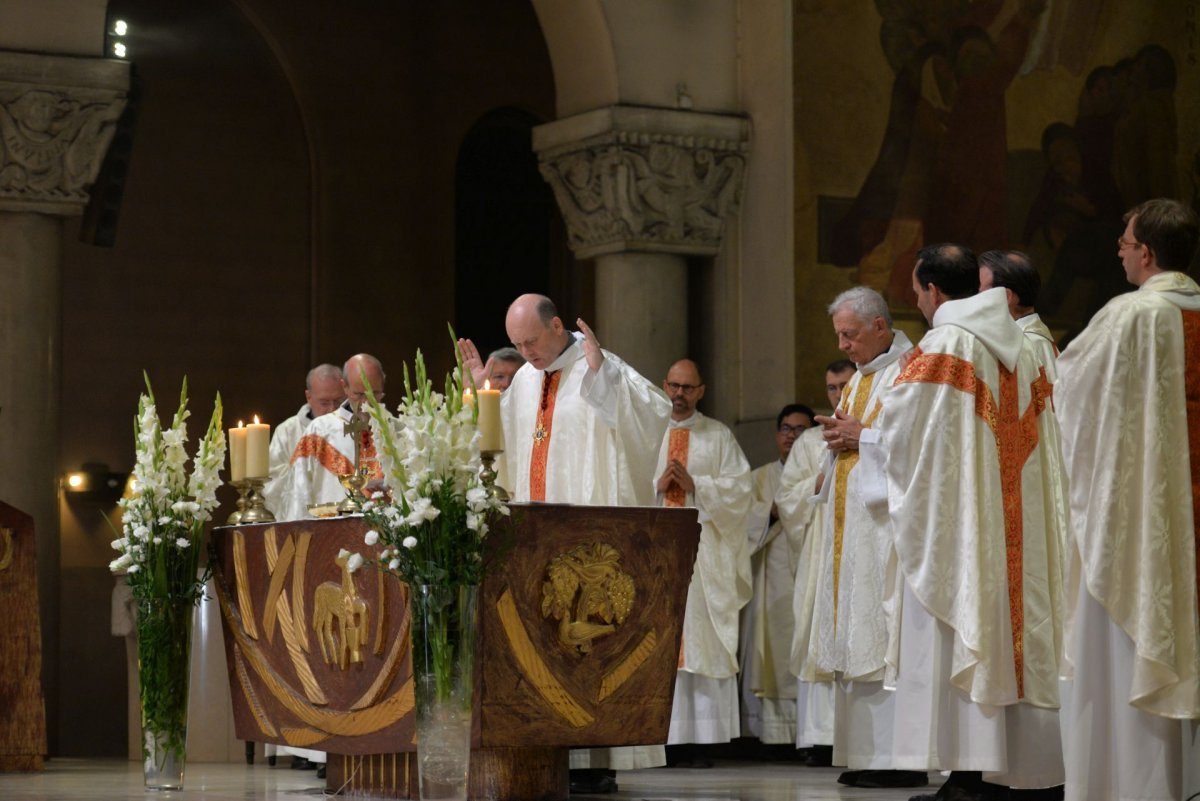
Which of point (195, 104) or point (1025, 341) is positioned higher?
point (195, 104)

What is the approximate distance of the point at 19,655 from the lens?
9.03 meters

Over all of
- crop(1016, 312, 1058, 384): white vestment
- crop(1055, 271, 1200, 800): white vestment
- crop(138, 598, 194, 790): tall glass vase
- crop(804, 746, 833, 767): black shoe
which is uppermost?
crop(1016, 312, 1058, 384): white vestment

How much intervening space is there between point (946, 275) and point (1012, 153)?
5.38m

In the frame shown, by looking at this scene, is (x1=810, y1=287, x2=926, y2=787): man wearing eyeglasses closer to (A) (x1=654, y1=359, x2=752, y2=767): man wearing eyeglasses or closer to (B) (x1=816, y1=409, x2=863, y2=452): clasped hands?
(B) (x1=816, y1=409, x2=863, y2=452): clasped hands

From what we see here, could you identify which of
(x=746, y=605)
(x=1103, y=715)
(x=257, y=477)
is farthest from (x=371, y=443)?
(x=1103, y=715)

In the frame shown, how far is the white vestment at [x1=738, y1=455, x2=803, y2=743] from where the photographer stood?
10672mm

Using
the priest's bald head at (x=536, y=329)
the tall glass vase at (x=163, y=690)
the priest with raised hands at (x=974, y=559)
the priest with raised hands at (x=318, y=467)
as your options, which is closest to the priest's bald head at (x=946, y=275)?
the priest with raised hands at (x=974, y=559)

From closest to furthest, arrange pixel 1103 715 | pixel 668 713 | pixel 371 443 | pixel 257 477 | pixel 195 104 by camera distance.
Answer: pixel 1103 715, pixel 668 713, pixel 257 477, pixel 371 443, pixel 195 104

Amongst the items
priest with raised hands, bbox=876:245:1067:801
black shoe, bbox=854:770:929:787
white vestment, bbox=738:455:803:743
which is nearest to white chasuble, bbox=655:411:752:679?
white vestment, bbox=738:455:803:743

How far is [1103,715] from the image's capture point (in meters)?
5.68

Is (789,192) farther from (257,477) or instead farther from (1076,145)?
(257,477)

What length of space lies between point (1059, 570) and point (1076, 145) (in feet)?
19.6

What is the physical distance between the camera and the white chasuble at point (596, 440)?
779 centimetres

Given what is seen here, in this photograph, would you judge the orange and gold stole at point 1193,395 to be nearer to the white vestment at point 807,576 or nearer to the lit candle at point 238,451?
the white vestment at point 807,576
